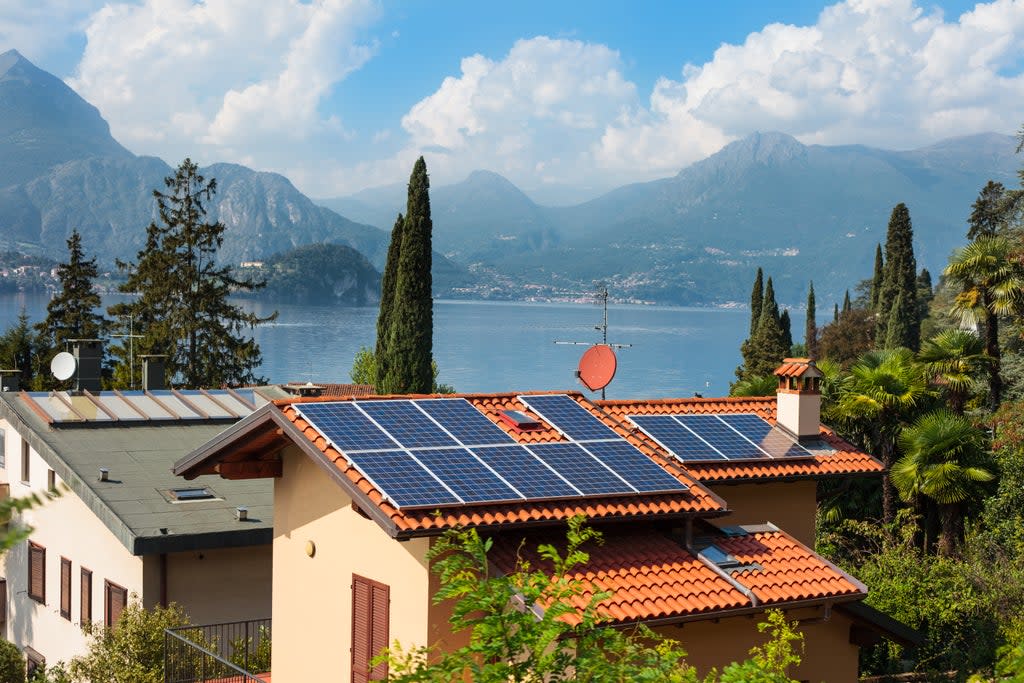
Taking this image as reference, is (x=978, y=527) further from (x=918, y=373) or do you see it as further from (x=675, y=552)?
(x=675, y=552)

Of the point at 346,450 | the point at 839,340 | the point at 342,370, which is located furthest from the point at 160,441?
the point at 342,370

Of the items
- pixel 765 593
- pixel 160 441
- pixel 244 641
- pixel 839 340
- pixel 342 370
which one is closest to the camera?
pixel 765 593

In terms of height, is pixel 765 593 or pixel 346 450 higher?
pixel 346 450

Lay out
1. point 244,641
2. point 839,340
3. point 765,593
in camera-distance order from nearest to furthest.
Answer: point 765,593 → point 244,641 → point 839,340

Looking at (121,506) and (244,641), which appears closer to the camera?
(244,641)

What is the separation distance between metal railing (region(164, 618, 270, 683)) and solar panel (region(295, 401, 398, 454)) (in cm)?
421

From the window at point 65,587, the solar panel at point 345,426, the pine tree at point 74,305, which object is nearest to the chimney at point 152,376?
the window at point 65,587

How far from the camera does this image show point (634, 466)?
45.8 ft

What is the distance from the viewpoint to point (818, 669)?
567 inches

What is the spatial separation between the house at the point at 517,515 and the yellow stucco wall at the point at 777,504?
33mm

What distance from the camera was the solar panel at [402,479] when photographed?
39.0 ft

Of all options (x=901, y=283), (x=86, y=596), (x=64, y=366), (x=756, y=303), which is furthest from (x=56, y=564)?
(x=756, y=303)

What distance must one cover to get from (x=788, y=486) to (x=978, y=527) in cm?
1197

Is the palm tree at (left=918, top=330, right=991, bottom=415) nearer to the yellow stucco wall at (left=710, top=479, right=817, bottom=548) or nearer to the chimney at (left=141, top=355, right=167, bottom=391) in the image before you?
the yellow stucco wall at (left=710, top=479, right=817, bottom=548)
